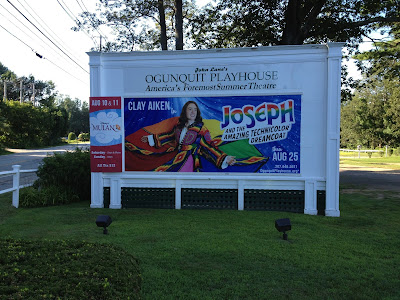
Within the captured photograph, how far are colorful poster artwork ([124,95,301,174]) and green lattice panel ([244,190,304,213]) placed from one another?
19.7 inches

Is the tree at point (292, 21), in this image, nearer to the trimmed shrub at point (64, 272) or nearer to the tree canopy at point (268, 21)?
the tree canopy at point (268, 21)

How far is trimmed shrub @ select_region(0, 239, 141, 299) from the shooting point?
2.21 meters

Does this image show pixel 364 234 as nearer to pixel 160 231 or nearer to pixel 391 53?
pixel 160 231

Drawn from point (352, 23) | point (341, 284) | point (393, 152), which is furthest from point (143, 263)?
point (393, 152)

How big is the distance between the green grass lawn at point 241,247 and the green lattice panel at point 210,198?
0.96 feet

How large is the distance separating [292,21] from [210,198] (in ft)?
29.7

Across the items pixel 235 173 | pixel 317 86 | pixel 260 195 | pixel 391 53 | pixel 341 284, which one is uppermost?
pixel 391 53

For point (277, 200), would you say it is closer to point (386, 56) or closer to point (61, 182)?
point (61, 182)

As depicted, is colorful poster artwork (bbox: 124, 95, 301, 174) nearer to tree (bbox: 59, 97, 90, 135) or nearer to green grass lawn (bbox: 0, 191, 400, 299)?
green grass lawn (bbox: 0, 191, 400, 299)

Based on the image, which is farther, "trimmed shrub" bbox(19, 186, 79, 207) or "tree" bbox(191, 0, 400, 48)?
"tree" bbox(191, 0, 400, 48)

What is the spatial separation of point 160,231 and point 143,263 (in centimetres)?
161

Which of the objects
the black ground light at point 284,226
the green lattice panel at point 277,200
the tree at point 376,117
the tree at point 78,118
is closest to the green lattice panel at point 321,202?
the green lattice panel at point 277,200

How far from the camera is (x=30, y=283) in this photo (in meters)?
2.30

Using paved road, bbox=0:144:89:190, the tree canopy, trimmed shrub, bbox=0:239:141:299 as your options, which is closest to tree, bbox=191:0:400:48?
the tree canopy
